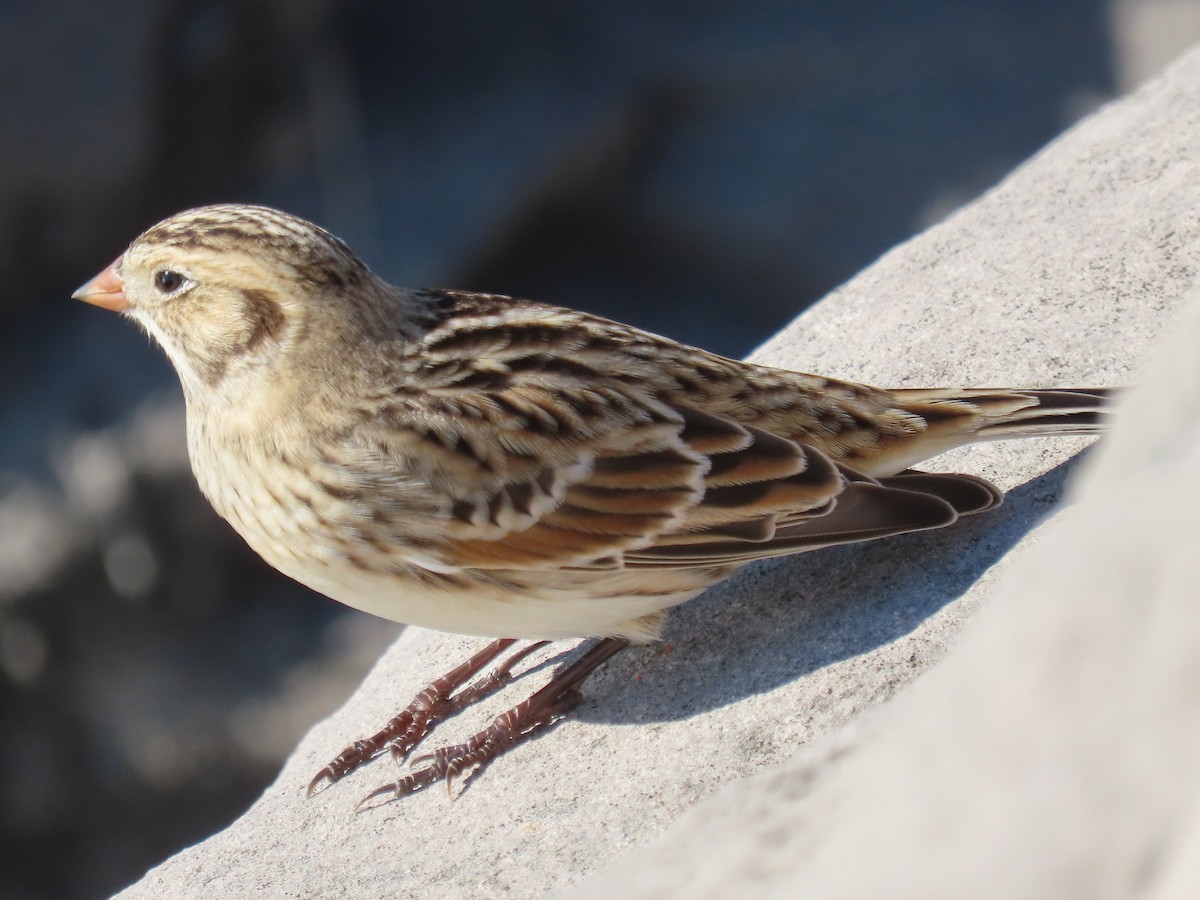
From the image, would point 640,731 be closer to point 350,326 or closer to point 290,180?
point 350,326

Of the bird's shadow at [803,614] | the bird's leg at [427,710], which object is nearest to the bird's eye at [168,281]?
the bird's leg at [427,710]

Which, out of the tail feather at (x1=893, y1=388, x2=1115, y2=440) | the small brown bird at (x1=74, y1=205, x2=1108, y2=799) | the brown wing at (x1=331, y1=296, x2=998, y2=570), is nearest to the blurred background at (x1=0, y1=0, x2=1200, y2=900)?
the small brown bird at (x1=74, y1=205, x2=1108, y2=799)

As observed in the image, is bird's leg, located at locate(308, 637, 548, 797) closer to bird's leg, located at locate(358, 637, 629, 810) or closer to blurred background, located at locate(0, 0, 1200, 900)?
bird's leg, located at locate(358, 637, 629, 810)

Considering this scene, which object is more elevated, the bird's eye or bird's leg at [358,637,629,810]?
the bird's eye

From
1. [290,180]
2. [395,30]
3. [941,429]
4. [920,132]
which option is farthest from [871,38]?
[941,429]

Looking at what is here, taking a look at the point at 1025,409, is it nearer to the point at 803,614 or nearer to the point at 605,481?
the point at 803,614

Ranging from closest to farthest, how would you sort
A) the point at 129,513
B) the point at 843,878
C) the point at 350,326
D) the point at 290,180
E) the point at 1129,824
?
the point at 1129,824, the point at 843,878, the point at 350,326, the point at 129,513, the point at 290,180

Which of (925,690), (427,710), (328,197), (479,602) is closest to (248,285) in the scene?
(479,602)
